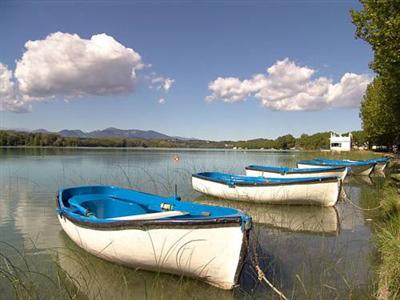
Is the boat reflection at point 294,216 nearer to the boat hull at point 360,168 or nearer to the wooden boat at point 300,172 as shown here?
the wooden boat at point 300,172

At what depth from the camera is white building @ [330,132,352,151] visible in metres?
71.6

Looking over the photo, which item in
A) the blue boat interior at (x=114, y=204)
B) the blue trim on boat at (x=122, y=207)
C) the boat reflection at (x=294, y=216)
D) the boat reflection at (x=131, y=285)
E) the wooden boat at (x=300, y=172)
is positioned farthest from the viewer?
the wooden boat at (x=300, y=172)

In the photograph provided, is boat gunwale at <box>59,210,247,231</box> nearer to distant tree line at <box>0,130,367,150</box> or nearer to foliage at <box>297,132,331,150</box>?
distant tree line at <box>0,130,367,150</box>

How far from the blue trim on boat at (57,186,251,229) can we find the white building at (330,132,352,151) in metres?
69.9

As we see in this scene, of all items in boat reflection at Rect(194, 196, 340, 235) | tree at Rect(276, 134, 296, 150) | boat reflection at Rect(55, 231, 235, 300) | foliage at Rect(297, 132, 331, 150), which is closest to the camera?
boat reflection at Rect(55, 231, 235, 300)

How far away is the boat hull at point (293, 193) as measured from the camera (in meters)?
12.9

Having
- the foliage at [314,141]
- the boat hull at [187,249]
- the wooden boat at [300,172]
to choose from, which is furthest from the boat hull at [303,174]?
the foliage at [314,141]

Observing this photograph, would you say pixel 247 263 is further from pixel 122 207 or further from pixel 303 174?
pixel 303 174

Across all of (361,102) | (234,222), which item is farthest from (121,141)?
(234,222)

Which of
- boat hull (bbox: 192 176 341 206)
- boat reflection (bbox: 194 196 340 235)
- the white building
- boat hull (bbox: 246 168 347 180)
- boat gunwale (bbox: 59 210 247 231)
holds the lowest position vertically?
boat reflection (bbox: 194 196 340 235)

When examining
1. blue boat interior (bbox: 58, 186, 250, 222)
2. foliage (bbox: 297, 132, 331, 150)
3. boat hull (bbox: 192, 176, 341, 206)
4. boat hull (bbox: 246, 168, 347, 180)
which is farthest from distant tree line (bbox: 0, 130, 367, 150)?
blue boat interior (bbox: 58, 186, 250, 222)

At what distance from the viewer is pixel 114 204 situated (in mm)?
9430

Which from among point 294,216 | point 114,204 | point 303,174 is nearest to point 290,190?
point 294,216

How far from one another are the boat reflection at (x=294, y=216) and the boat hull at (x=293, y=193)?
0.26m
